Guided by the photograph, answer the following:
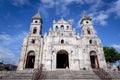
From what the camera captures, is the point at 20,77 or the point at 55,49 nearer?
the point at 20,77

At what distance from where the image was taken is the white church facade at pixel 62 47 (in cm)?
2339

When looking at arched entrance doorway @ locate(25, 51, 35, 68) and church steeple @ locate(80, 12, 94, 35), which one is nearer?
arched entrance doorway @ locate(25, 51, 35, 68)

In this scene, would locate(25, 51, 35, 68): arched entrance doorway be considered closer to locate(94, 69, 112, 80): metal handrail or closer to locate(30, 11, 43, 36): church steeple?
locate(30, 11, 43, 36): church steeple

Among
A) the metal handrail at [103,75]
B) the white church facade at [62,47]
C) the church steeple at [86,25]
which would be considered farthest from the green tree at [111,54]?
the metal handrail at [103,75]

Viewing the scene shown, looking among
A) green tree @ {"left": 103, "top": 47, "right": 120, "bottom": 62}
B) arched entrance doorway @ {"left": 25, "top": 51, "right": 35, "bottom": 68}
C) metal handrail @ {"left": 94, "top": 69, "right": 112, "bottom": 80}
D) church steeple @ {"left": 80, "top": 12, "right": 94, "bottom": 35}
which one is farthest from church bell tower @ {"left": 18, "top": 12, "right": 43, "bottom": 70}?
green tree @ {"left": 103, "top": 47, "right": 120, "bottom": 62}

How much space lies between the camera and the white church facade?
23391 mm

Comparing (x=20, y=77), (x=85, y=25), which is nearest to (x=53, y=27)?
(x=85, y=25)

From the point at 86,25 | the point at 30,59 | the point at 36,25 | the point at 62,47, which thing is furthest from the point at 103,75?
the point at 36,25

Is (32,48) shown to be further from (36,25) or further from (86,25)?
(86,25)

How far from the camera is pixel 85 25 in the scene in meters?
28.2

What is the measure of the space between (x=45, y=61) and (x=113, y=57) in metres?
29.7

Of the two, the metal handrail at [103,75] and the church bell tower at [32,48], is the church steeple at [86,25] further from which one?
the metal handrail at [103,75]

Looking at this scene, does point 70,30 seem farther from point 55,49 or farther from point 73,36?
point 55,49

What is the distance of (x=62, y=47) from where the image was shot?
81.3ft
